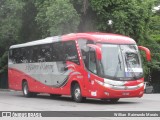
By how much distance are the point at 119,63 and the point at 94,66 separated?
120 cm

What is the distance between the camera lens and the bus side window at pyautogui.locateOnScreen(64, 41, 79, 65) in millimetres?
22688

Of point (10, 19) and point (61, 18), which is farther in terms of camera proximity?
point (10, 19)

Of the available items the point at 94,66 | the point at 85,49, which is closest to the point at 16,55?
the point at 85,49

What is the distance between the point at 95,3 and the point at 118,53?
13228 mm

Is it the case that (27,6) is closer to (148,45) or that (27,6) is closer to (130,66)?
(148,45)

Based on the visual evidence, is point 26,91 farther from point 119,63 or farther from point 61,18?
point 119,63

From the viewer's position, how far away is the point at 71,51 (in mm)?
23172

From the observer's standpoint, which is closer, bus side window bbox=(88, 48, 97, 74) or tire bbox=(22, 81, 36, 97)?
bus side window bbox=(88, 48, 97, 74)

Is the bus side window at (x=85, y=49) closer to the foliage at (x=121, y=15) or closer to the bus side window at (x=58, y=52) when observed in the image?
the bus side window at (x=58, y=52)

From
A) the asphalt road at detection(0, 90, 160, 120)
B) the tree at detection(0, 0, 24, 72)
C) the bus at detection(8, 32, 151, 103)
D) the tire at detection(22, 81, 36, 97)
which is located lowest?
the tire at detection(22, 81, 36, 97)

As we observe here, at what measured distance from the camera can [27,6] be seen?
37469mm

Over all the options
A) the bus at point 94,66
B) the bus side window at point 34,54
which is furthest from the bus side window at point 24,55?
the bus at point 94,66

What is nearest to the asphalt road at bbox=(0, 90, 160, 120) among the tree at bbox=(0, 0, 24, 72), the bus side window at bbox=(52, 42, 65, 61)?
the bus side window at bbox=(52, 42, 65, 61)

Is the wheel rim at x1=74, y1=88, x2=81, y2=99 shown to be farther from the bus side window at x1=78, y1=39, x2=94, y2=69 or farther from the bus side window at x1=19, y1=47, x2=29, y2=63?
the bus side window at x1=19, y1=47, x2=29, y2=63
